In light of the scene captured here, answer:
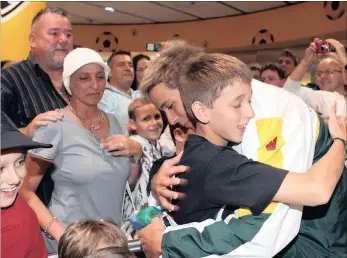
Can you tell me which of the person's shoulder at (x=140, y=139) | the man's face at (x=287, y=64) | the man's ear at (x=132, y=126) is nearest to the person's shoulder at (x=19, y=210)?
the person's shoulder at (x=140, y=139)

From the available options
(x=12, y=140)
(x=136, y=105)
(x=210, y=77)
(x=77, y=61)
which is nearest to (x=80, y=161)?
(x=77, y=61)

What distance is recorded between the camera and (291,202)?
4.00ft

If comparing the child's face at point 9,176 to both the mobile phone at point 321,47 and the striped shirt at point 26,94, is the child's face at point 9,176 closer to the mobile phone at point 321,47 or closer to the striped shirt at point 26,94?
the striped shirt at point 26,94

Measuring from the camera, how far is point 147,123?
115 inches

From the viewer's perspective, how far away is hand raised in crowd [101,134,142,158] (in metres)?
2.11

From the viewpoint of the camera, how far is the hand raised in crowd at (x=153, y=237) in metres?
1.44

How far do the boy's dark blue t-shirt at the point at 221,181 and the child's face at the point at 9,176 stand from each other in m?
0.54

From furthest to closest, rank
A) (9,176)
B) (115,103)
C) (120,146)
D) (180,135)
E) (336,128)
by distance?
1. (115,103)
2. (120,146)
3. (180,135)
4. (9,176)
5. (336,128)

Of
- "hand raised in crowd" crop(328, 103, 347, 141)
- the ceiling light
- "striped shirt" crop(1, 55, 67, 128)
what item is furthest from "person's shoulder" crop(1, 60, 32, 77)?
the ceiling light

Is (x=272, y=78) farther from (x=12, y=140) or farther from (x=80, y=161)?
(x=12, y=140)

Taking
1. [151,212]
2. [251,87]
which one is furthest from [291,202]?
[151,212]

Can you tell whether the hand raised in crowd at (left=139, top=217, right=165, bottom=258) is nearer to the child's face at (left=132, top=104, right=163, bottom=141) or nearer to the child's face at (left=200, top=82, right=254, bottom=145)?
the child's face at (left=200, top=82, right=254, bottom=145)

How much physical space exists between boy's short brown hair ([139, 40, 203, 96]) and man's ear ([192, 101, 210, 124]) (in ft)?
0.60

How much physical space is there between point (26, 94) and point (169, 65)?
41.0 inches
